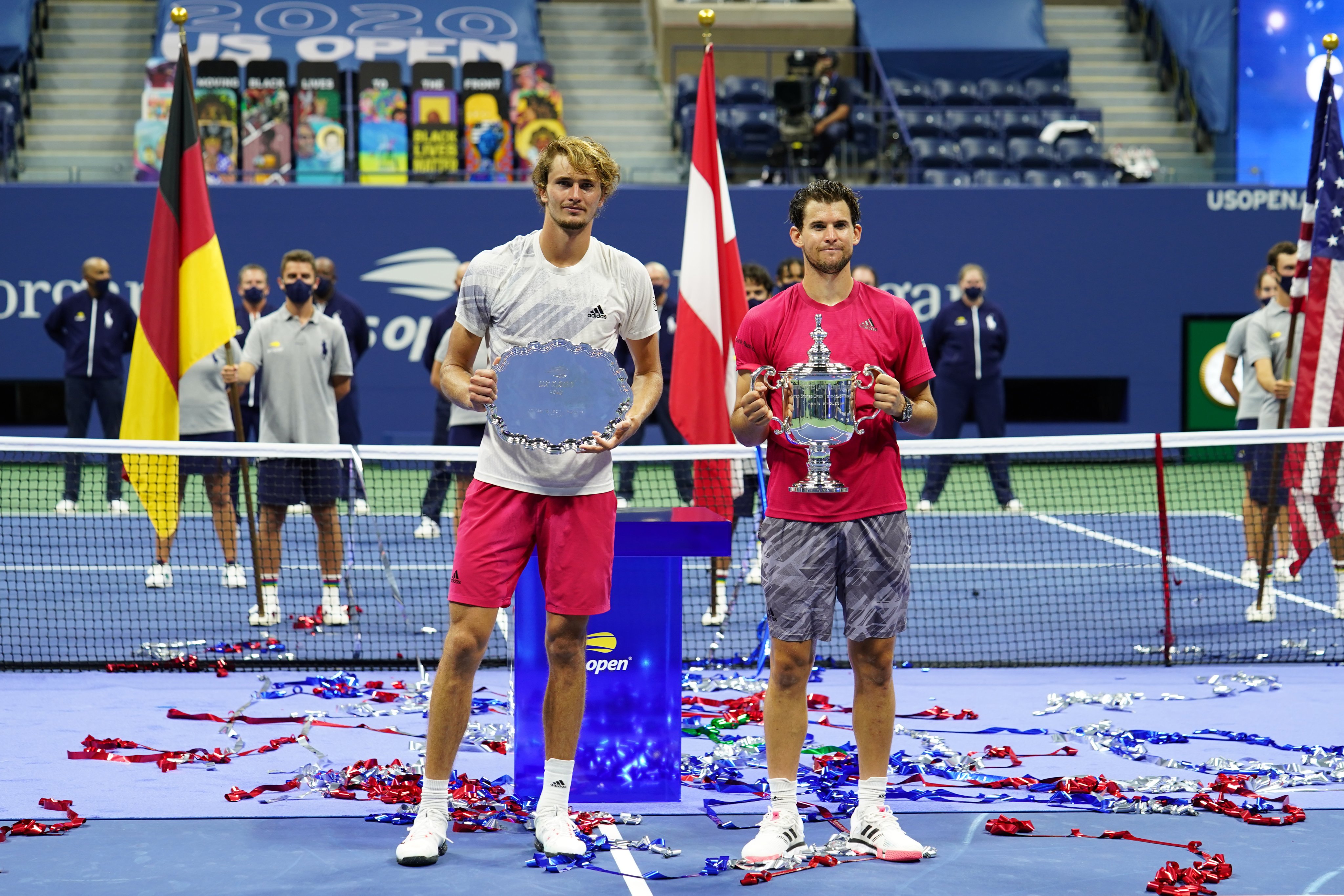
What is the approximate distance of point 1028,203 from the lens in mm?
16547

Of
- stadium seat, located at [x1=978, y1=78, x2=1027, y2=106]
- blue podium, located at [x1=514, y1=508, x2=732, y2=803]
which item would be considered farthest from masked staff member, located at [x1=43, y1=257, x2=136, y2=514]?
stadium seat, located at [x1=978, y1=78, x2=1027, y2=106]

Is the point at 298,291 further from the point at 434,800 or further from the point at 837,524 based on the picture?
the point at 837,524

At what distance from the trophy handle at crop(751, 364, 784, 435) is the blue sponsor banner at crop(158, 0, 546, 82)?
15523mm

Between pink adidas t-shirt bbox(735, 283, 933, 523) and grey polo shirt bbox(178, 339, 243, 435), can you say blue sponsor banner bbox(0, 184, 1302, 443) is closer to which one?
grey polo shirt bbox(178, 339, 243, 435)

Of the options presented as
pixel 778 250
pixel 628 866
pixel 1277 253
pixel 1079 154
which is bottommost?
pixel 628 866

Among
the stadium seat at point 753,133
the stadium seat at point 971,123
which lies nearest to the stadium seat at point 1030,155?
the stadium seat at point 971,123

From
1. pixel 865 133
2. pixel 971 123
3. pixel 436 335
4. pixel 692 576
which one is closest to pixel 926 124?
pixel 971 123

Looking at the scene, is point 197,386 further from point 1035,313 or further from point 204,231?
point 1035,313

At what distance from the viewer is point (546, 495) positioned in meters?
4.54

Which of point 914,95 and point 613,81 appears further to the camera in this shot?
point 613,81

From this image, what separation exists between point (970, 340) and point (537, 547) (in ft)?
31.7

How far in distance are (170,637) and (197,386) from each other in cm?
221

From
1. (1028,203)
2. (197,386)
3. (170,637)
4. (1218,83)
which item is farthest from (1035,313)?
(170,637)

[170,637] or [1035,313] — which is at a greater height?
[1035,313]
